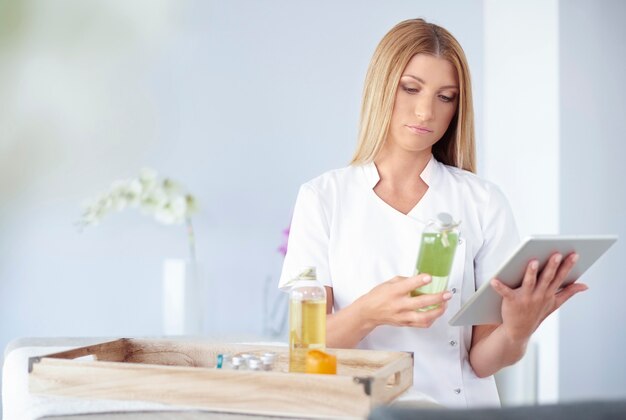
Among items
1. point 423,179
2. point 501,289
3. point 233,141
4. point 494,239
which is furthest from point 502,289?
point 233,141

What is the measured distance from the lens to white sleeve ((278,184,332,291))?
72.7 inches

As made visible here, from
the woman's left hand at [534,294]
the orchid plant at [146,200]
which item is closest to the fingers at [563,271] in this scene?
the woman's left hand at [534,294]

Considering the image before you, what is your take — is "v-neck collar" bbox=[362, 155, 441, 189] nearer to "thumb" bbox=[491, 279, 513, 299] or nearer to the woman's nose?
the woman's nose

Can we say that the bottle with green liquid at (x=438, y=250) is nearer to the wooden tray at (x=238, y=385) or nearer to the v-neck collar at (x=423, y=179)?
the wooden tray at (x=238, y=385)

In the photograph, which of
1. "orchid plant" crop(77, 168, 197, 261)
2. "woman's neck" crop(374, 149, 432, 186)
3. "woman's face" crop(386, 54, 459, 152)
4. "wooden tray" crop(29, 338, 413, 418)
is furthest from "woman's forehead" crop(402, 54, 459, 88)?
"orchid plant" crop(77, 168, 197, 261)

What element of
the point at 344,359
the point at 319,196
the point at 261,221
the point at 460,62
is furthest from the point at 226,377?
the point at 261,221

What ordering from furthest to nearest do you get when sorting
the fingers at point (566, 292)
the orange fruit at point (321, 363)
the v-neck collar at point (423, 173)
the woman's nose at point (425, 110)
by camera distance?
1. the v-neck collar at point (423, 173)
2. the woman's nose at point (425, 110)
3. the fingers at point (566, 292)
4. the orange fruit at point (321, 363)

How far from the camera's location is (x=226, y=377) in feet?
4.38

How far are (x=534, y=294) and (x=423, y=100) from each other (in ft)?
1.45

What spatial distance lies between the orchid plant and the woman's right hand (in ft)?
6.74

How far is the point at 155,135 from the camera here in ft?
12.4

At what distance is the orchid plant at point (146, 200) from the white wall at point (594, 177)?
1508mm

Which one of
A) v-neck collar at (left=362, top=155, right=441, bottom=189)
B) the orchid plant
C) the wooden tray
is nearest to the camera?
the wooden tray

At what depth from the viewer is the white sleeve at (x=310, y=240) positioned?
6.06ft
